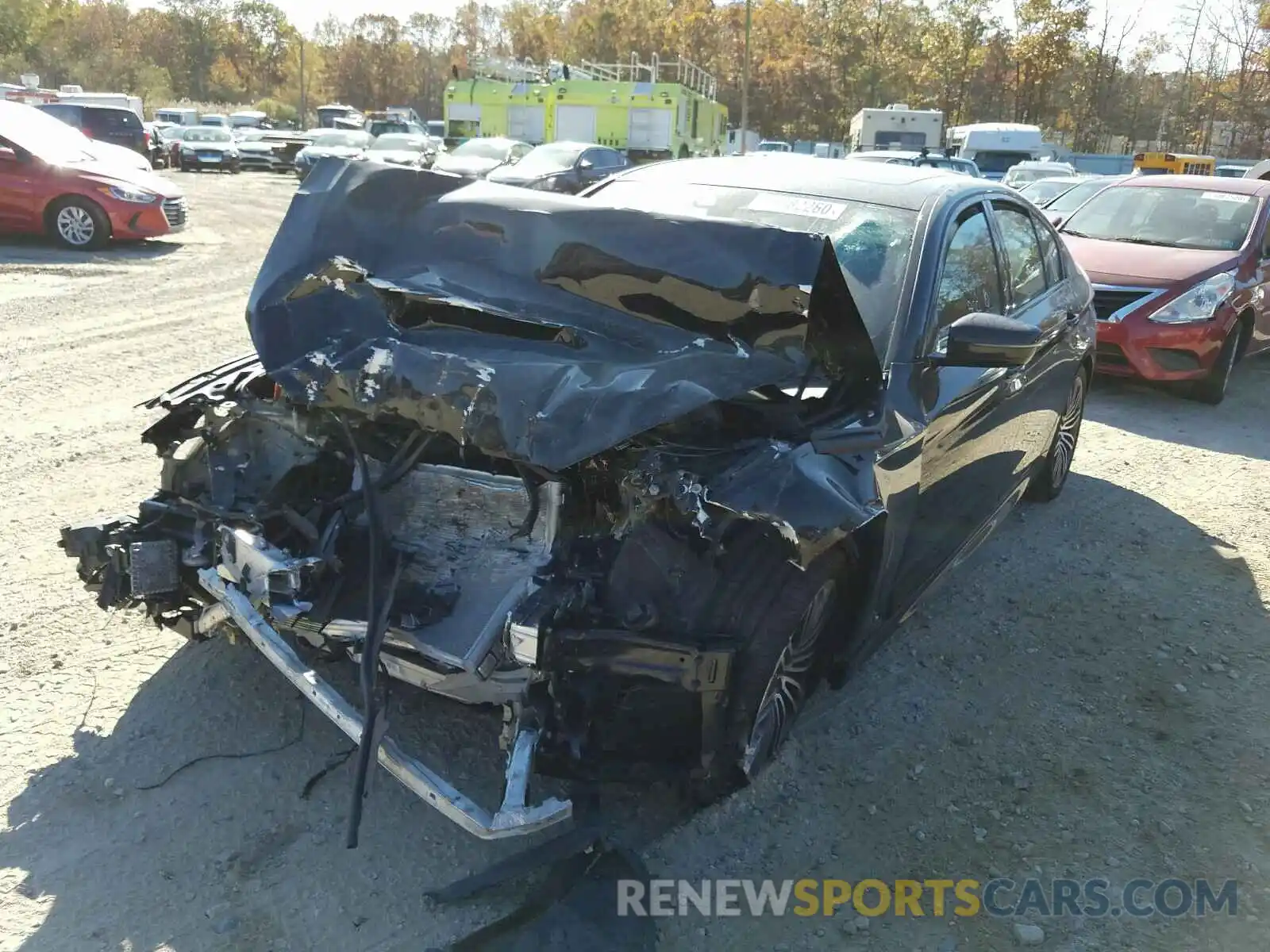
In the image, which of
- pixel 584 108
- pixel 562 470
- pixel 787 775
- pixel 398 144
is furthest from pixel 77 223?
pixel 584 108

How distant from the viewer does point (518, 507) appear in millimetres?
2955

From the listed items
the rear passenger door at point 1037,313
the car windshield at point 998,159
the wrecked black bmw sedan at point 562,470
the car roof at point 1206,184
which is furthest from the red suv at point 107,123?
the rear passenger door at point 1037,313

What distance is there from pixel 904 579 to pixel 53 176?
11926 millimetres

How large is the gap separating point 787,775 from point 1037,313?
253 centimetres

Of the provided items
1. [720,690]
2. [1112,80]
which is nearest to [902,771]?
[720,690]

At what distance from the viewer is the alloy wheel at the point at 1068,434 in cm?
543

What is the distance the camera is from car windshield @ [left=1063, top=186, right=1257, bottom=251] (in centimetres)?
849

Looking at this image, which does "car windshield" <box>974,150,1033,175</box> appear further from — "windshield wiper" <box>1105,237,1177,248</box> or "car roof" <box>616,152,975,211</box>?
"car roof" <box>616,152,975,211</box>

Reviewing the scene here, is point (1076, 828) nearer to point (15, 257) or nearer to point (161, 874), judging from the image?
point (161, 874)

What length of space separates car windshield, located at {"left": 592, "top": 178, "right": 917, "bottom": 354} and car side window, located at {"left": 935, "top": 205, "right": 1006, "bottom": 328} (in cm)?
18

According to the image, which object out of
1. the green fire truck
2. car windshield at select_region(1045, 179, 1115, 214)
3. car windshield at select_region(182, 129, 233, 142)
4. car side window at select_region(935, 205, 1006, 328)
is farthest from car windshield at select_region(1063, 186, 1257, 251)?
car windshield at select_region(182, 129, 233, 142)

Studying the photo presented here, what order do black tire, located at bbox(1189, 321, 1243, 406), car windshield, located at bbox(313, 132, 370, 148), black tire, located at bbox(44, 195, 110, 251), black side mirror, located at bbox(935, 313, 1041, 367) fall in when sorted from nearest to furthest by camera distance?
black side mirror, located at bbox(935, 313, 1041, 367) → black tire, located at bbox(1189, 321, 1243, 406) → black tire, located at bbox(44, 195, 110, 251) → car windshield, located at bbox(313, 132, 370, 148)

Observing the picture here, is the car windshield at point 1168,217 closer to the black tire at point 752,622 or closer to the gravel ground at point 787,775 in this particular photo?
the gravel ground at point 787,775

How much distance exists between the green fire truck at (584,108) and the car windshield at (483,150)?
3.60 m
